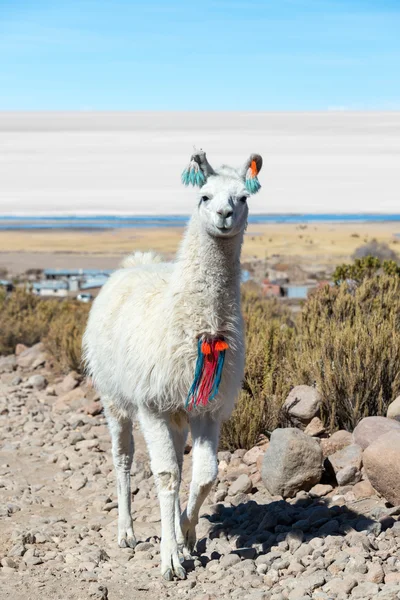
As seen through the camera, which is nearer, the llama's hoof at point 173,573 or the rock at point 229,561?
the llama's hoof at point 173,573

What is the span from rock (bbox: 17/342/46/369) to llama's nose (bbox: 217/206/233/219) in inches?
293

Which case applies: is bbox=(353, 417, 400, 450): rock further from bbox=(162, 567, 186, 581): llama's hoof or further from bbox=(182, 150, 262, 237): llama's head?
bbox=(182, 150, 262, 237): llama's head

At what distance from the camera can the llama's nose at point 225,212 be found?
4.69 metres

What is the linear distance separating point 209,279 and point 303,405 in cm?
274

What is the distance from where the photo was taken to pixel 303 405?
24.4 feet

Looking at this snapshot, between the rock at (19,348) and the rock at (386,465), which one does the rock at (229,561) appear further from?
the rock at (19,348)

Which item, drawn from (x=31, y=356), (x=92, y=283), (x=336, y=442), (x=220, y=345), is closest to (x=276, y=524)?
(x=336, y=442)

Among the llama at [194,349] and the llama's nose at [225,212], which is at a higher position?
the llama's nose at [225,212]

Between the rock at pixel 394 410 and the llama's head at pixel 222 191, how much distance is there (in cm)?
280

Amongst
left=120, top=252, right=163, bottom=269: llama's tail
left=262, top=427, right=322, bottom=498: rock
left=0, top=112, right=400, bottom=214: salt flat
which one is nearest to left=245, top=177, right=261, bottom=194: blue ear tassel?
left=120, top=252, right=163, bottom=269: llama's tail

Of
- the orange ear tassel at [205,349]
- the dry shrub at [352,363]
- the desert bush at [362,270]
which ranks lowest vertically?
the dry shrub at [352,363]

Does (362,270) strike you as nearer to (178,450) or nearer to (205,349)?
(178,450)

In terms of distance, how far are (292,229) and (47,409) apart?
3904cm

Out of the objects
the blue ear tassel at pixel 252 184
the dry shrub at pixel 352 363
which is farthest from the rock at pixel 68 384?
the blue ear tassel at pixel 252 184
